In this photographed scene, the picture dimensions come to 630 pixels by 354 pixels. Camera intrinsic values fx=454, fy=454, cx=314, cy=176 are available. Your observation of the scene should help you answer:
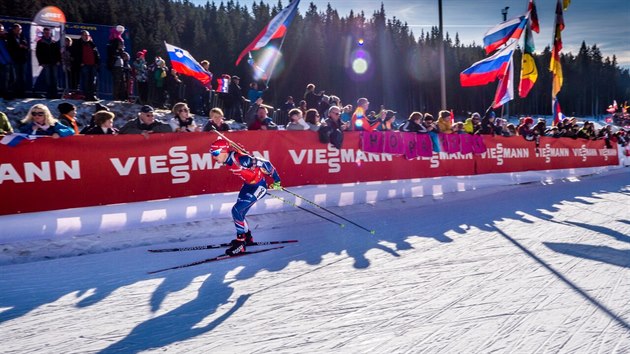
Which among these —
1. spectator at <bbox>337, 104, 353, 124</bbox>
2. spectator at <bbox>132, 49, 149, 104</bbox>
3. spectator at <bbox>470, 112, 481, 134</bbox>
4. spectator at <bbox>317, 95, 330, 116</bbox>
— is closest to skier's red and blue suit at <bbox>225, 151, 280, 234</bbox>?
spectator at <bbox>317, 95, 330, 116</bbox>

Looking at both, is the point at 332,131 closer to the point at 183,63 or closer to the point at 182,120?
the point at 182,120

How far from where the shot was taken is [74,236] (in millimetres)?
6352

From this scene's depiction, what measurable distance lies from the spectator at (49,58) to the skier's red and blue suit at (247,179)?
9.17 metres

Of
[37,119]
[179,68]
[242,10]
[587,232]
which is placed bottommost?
[587,232]

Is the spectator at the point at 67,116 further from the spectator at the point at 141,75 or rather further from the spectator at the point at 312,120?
the spectator at the point at 141,75

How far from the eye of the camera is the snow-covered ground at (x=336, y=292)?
328 cm

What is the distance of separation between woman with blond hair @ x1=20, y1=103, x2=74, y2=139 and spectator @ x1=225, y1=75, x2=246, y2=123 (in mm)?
8304

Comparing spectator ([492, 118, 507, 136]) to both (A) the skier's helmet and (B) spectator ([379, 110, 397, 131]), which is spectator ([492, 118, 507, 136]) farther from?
(A) the skier's helmet

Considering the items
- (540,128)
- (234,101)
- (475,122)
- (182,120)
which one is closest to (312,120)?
(182,120)

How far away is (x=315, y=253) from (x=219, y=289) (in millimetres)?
1589

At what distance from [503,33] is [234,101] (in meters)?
8.96

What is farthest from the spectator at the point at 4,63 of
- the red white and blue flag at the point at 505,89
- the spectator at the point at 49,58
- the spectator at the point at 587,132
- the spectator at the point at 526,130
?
the spectator at the point at 587,132

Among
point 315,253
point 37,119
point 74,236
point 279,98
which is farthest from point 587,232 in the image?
point 279,98

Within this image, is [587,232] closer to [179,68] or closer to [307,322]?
[307,322]
